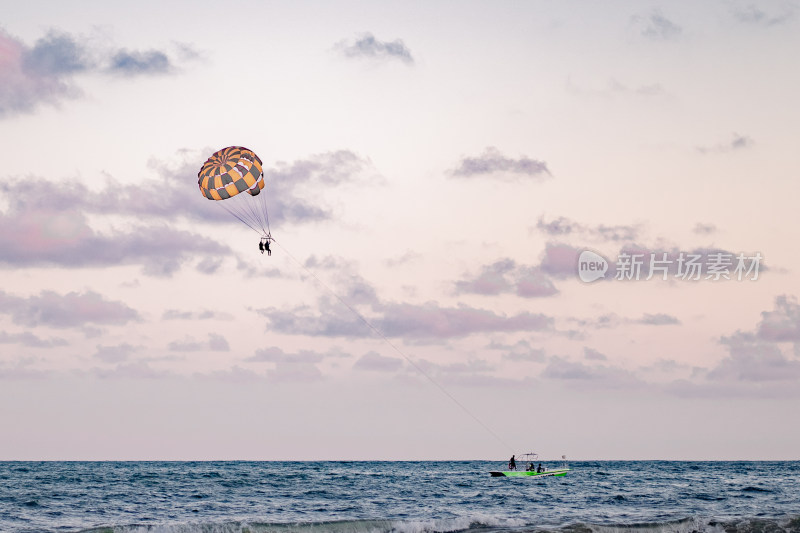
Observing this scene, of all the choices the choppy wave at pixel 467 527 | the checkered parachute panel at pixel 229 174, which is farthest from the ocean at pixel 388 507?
the checkered parachute panel at pixel 229 174

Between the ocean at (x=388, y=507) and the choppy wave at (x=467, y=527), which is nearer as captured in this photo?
the choppy wave at (x=467, y=527)

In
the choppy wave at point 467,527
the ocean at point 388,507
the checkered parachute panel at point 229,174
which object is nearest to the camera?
the choppy wave at point 467,527

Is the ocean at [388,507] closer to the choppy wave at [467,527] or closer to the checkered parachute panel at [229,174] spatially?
the choppy wave at [467,527]

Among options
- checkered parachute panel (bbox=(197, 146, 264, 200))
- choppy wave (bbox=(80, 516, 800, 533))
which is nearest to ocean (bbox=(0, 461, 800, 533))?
choppy wave (bbox=(80, 516, 800, 533))

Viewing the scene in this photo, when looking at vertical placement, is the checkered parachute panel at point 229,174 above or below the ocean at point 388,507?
above

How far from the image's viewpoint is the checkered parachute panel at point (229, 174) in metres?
41.1

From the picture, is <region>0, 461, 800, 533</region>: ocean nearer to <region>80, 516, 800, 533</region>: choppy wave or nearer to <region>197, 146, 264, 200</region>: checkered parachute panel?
<region>80, 516, 800, 533</region>: choppy wave

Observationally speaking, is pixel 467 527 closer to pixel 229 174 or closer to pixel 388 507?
pixel 388 507

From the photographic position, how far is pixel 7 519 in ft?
144

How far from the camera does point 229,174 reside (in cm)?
4141

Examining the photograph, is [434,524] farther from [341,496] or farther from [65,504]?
[65,504]

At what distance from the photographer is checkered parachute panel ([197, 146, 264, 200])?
41.1 m

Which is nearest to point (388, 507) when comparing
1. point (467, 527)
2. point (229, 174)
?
point (467, 527)

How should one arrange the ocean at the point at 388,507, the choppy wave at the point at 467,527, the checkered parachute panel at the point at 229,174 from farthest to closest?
1. the checkered parachute panel at the point at 229,174
2. the ocean at the point at 388,507
3. the choppy wave at the point at 467,527
